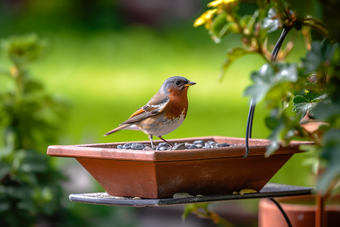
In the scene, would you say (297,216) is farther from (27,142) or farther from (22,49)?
(22,49)

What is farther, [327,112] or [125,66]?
[125,66]

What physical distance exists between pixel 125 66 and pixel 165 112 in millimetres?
5918

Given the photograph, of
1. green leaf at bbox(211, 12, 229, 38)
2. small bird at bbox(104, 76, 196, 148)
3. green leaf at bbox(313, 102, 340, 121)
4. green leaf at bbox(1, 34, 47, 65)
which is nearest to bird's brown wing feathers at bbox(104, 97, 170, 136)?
small bird at bbox(104, 76, 196, 148)

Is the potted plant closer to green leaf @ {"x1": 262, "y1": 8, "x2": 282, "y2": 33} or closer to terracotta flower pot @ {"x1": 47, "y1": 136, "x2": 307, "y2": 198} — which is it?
green leaf @ {"x1": 262, "y1": 8, "x2": 282, "y2": 33}

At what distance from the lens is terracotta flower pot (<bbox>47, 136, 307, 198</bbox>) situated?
1340 millimetres

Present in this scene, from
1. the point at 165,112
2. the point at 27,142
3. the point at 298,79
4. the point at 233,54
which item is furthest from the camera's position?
the point at 27,142

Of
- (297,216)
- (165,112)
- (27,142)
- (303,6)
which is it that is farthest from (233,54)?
(27,142)

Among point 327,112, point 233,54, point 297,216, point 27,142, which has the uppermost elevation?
point 233,54

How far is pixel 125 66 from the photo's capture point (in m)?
7.65

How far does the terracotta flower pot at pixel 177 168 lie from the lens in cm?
134

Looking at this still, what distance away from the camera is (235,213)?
397 centimetres

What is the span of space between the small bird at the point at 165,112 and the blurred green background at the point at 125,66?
1.23m

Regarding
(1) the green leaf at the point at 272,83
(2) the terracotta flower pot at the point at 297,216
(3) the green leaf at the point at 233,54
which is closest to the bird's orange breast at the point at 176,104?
(2) the terracotta flower pot at the point at 297,216

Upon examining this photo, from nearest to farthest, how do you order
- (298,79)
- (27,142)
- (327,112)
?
(327,112)
(298,79)
(27,142)
